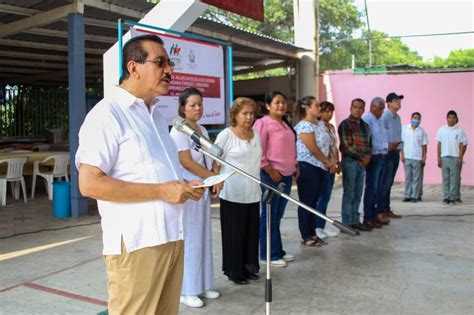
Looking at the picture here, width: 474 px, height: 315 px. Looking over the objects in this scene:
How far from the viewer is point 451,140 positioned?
8273 mm

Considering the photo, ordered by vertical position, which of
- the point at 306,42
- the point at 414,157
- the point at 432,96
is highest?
the point at 306,42

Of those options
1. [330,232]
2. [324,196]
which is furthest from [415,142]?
[324,196]

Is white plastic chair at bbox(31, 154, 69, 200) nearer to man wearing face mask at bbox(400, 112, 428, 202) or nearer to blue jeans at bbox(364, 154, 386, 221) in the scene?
blue jeans at bbox(364, 154, 386, 221)

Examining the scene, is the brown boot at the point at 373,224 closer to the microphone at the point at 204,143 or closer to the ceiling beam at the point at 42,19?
the microphone at the point at 204,143

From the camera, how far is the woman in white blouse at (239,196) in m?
3.87

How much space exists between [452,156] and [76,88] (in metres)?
6.23

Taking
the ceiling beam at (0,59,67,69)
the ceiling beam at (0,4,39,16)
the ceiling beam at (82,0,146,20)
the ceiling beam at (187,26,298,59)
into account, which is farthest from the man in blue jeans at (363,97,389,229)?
the ceiling beam at (0,59,67,69)

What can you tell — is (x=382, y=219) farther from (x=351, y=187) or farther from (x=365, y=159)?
(x=365, y=159)

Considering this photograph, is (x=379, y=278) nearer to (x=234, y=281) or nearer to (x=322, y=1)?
(x=234, y=281)

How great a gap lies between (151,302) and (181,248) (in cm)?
24

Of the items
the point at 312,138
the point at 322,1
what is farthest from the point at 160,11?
the point at 322,1

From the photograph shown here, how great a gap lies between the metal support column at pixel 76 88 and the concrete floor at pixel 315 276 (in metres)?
0.84

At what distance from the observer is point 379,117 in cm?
629

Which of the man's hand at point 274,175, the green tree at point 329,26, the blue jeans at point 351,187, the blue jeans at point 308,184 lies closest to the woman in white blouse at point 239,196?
the man's hand at point 274,175
